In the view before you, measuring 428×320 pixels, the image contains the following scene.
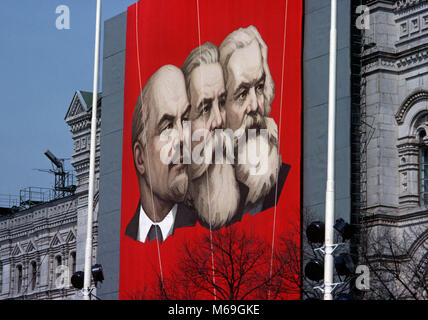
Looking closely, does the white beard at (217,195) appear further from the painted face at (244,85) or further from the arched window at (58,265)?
the arched window at (58,265)

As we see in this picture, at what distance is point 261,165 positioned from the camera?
131 feet

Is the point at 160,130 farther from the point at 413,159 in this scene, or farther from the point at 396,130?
the point at 413,159

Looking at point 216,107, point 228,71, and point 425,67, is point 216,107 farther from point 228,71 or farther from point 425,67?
point 425,67

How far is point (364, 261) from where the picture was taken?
3434cm

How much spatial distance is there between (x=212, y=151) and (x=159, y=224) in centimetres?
→ 511

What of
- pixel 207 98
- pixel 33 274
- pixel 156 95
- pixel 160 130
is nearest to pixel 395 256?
pixel 207 98

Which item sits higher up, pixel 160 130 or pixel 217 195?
pixel 160 130

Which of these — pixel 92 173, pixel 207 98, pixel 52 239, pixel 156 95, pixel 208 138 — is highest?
pixel 156 95

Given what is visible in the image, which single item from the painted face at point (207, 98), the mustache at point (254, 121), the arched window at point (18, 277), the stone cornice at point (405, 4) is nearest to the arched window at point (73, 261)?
the arched window at point (18, 277)

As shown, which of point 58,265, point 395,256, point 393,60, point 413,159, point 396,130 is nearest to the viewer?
point 395,256

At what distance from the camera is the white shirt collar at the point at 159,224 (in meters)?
44.3

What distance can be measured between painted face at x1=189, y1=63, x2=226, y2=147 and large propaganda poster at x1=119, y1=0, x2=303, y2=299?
5 centimetres

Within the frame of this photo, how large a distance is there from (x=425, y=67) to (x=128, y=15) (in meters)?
19.5

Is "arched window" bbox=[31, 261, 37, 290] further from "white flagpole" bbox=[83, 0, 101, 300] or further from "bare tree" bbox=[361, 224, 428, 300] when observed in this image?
"bare tree" bbox=[361, 224, 428, 300]
